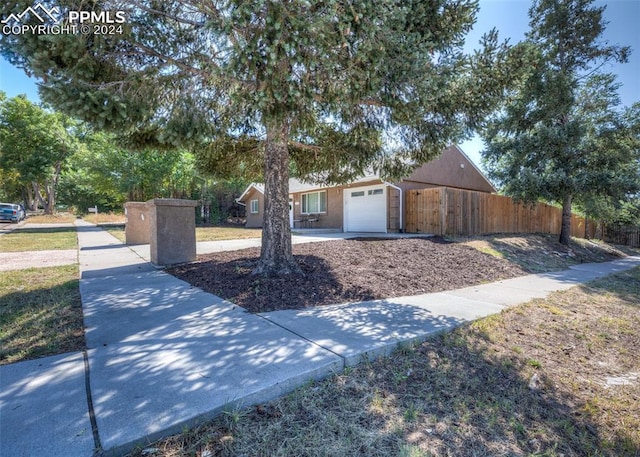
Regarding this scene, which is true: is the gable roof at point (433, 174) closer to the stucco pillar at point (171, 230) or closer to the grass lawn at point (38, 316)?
the stucco pillar at point (171, 230)

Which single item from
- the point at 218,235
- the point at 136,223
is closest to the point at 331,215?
the point at 218,235

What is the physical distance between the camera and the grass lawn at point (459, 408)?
1869 millimetres

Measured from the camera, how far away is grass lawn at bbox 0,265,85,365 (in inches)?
115

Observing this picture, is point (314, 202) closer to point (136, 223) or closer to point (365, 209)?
point (365, 209)

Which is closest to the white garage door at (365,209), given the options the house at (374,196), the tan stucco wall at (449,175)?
the house at (374,196)

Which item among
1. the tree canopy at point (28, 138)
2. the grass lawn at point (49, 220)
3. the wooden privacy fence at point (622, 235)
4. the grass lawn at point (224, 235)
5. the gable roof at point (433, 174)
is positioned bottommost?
the wooden privacy fence at point (622, 235)

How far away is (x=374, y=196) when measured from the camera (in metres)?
15.5

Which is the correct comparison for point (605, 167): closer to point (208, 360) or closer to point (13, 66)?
point (208, 360)

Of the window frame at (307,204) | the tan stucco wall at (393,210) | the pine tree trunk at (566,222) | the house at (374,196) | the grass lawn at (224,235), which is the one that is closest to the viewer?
the pine tree trunk at (566,222)

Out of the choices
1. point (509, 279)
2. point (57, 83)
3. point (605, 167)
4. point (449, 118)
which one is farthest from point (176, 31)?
point (605, 167)

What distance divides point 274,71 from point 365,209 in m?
12.5

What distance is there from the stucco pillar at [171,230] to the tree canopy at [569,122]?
11809 millimetres

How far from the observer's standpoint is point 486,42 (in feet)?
16.7

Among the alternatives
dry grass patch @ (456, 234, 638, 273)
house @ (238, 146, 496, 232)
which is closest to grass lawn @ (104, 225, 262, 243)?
house @ (238, 146, 496, 232)
